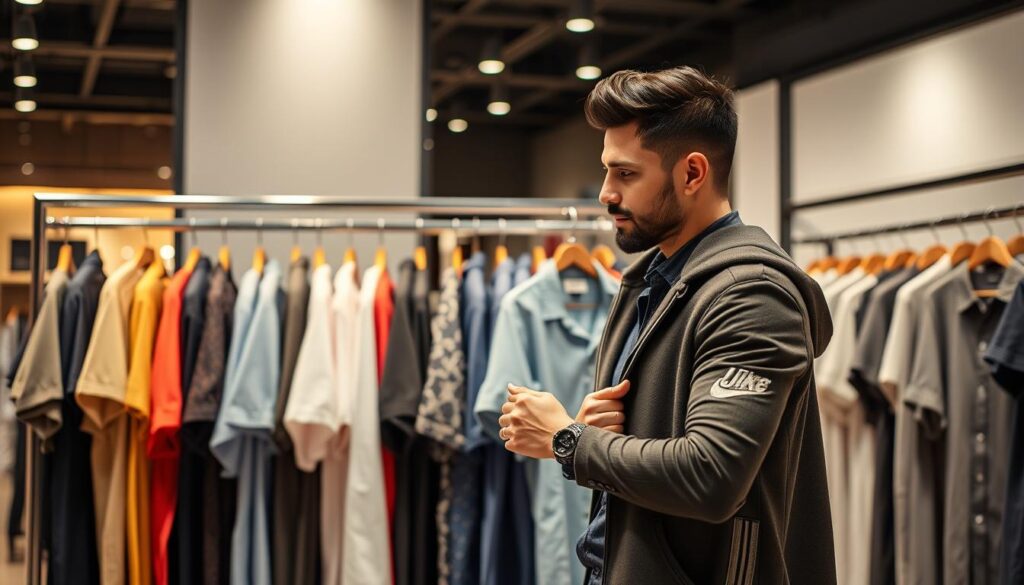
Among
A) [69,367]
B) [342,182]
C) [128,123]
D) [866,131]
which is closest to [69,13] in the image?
[128,123]

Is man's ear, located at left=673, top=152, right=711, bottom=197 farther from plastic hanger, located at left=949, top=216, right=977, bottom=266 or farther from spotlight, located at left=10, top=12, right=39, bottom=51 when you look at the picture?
spotlight, located at left=10, top=12, right=39, bottom=51

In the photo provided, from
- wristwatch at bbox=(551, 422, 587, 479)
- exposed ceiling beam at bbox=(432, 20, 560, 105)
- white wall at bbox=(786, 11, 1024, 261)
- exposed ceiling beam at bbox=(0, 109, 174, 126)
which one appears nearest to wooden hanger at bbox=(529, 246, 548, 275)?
wristwatch at bbox=(551, 422, 587, 479)

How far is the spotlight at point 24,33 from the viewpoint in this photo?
419cm

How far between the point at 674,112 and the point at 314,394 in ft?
4.81

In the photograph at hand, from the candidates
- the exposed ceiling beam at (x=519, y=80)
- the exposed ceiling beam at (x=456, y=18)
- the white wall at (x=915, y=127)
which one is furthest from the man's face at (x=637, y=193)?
the exposed ceiling beam at (x=519, y=80)

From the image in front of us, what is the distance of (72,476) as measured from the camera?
2.82 meters

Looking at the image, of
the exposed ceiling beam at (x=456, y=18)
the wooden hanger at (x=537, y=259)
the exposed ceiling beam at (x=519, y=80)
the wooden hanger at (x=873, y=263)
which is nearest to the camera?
the wooden hanger at (x=537, y=259)

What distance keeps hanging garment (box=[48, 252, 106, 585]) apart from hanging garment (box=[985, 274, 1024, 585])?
7.86 ft

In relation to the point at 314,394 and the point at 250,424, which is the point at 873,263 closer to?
the point at 314,394

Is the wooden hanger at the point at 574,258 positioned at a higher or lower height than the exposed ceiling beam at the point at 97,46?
lower

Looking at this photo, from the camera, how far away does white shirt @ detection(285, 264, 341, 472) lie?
272 cm

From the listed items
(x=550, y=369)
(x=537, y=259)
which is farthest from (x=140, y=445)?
(x=537, y=259)

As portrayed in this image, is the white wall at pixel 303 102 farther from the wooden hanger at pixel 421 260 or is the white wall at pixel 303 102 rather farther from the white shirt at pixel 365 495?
the white shirt at pixel 365 495

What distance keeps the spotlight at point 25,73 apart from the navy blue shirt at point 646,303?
140 inches
